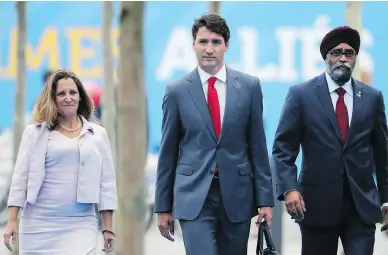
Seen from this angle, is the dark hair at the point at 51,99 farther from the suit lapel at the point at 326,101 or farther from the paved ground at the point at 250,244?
the paved ground at the point at 250,244

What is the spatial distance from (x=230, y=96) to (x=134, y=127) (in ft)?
9.39

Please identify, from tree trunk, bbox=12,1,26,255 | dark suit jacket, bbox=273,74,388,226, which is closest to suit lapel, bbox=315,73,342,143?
dark suit jacket, bbox=273,74,388,226

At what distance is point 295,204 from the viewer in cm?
647

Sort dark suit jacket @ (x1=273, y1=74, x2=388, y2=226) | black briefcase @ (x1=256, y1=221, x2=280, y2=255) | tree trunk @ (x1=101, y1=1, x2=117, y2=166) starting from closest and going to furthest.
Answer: black briefcase @ (x1=256, y1=221, x2=280, y2=255) → dark suit jacket @ (x1=273, y1=74, x2=388, y2=226) → tree trunk @ (x1=101, y1=1, x2=117, y2=166)

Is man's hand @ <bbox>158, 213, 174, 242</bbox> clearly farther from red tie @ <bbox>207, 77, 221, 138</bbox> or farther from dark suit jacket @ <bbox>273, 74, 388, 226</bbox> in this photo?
dark suit jacket @ <bbox>273, 74, 388, 226</bbox>

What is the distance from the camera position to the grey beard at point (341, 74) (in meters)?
6.57

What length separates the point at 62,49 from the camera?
14695 millimetres

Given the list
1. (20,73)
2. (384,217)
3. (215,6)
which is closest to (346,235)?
(384,217)

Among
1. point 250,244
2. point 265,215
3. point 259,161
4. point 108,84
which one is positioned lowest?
point 250,244

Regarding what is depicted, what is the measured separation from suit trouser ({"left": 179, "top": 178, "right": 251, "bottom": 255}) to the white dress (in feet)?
1.88

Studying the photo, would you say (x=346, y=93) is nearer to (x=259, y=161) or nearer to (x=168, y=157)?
(x=259, y=161)

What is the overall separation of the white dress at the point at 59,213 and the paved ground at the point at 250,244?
616cm

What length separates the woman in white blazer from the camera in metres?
6.31

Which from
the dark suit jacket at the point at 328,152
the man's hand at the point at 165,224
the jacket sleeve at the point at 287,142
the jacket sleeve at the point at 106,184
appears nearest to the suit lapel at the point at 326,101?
the dark suit jacket at the point at 328,152
